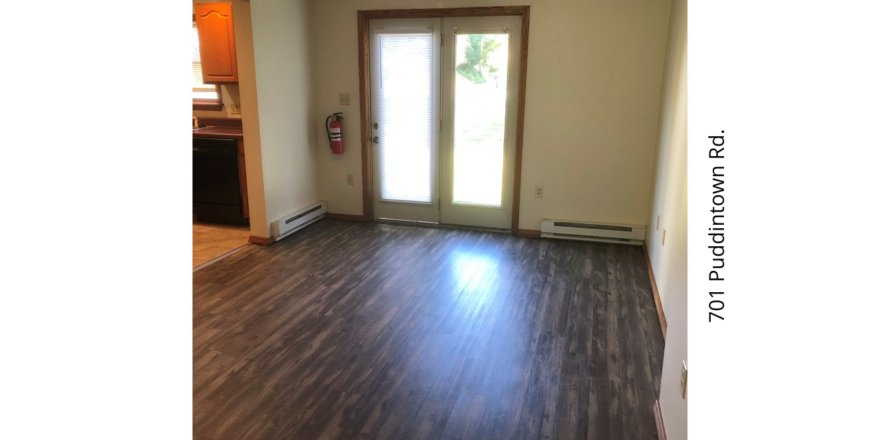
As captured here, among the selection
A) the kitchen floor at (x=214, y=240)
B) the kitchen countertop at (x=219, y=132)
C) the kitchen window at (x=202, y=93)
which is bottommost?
the kitchen floor at (x=214, y=240)

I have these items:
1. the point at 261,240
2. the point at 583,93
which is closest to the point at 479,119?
the point at 583,93

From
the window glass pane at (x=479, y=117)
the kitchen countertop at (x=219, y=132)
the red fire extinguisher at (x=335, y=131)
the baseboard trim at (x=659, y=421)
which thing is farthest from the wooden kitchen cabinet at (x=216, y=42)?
the baseboard trim at (x=659, y=421)

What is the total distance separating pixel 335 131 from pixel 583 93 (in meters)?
2.35

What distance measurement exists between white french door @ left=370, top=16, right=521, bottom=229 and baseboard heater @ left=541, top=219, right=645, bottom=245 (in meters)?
0.43

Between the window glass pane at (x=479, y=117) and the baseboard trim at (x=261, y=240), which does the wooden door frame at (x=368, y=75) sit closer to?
the window glass pane at (x=479, y=117)

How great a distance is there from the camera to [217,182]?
4832 millimetres

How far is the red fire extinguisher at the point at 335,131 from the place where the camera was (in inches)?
193

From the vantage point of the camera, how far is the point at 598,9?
4160 mm

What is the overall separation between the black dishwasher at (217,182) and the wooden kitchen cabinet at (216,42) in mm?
750

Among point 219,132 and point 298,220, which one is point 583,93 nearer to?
point 298,220
